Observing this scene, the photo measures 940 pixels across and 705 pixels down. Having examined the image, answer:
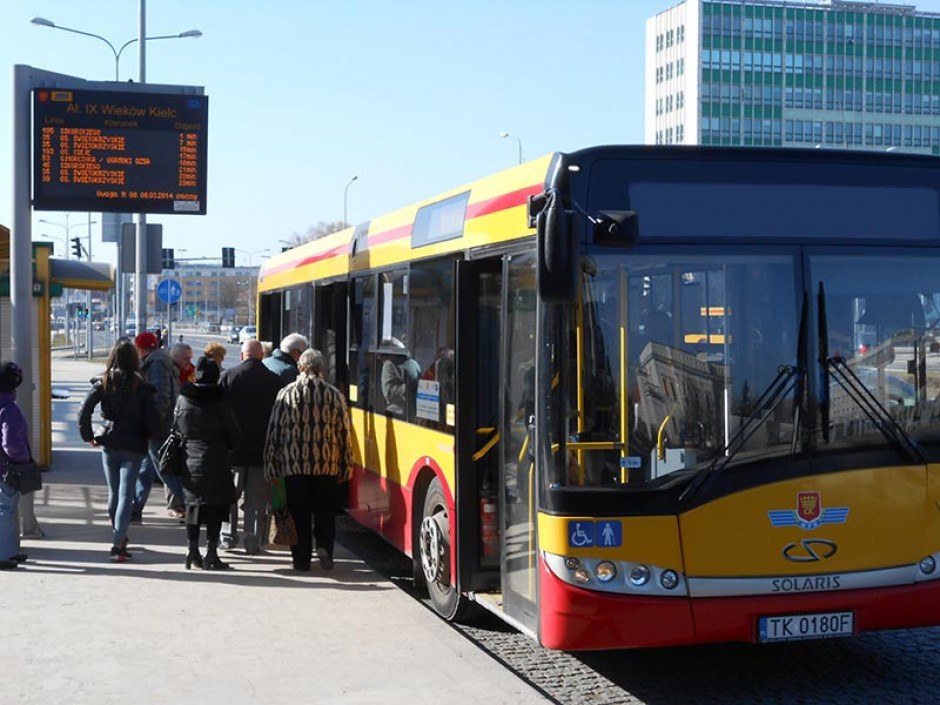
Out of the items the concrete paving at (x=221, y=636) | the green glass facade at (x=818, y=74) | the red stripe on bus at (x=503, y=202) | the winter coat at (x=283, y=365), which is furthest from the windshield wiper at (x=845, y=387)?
the green glass facade at (x=818, y=74)

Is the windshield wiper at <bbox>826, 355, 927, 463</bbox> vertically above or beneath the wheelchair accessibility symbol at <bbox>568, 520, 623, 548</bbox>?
above

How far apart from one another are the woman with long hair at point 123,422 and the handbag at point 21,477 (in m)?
0.50

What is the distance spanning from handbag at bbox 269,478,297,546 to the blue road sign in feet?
59.2

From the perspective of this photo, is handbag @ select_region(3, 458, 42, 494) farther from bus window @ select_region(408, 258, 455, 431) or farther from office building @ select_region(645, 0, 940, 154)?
office building @ select_region(645, 0, 940, 154)

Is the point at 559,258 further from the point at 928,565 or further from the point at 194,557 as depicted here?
the point at 194,557

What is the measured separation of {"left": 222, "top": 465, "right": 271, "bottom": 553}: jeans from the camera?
35.5ft

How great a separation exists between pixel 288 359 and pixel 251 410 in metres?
1.05

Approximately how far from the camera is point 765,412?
647 cm

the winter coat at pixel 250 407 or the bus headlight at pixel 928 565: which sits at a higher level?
the winter coat at pixel 250 407

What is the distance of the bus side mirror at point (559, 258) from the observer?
20.3 ft

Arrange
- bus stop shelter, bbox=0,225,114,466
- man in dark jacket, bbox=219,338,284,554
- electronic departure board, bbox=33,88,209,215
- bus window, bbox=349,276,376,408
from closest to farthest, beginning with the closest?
man in dark jacket, bbox=219,338,284,554 < bus window, bbox=349,276,376,408 < electronic departure board, bbox=33,88,209,215 < bus stop shelter, bbox=0,225,114,466

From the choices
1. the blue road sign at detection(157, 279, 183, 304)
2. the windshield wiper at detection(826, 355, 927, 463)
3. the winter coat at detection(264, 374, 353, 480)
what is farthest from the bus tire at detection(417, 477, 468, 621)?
the blue road sign at detection(157, 279, 183, 304)

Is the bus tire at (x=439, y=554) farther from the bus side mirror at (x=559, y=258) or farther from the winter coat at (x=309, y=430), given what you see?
the bus side mirror at (x=559, y=258)

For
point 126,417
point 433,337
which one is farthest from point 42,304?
point 433,337
